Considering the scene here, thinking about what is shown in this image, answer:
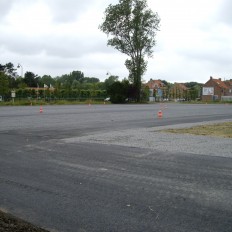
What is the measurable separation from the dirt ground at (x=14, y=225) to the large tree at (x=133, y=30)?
68.4m

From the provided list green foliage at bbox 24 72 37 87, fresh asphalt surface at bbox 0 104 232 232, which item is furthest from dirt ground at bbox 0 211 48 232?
green foliage at bbox 24 72 37 87

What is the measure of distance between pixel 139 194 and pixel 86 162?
3198 millimetres

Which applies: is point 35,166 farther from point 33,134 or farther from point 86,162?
point 33,134

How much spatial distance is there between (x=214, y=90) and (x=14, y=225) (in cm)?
12983

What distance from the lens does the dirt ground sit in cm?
457

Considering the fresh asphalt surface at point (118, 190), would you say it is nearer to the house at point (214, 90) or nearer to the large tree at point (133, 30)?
the large tree at point (133, 30)

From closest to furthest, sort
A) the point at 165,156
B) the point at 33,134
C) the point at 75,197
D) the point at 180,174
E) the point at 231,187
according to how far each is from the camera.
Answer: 1. the point at 75,197
2. the point at 231,187
3. the point at 180,174
4. the point at 165,156
5. the point at 33,134

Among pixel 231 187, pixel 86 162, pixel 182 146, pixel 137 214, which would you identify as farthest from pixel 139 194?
pixel 182 146

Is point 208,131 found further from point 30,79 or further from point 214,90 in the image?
point 214,90

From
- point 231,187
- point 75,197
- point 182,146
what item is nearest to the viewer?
point 75,197

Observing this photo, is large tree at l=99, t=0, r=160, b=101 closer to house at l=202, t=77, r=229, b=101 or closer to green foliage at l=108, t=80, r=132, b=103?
green foliage at l=108, t=80, r=132, b=103

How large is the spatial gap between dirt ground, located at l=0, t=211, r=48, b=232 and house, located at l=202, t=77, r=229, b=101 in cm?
12849

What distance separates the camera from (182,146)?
1244 centimetres

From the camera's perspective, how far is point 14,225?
4.73 metres
